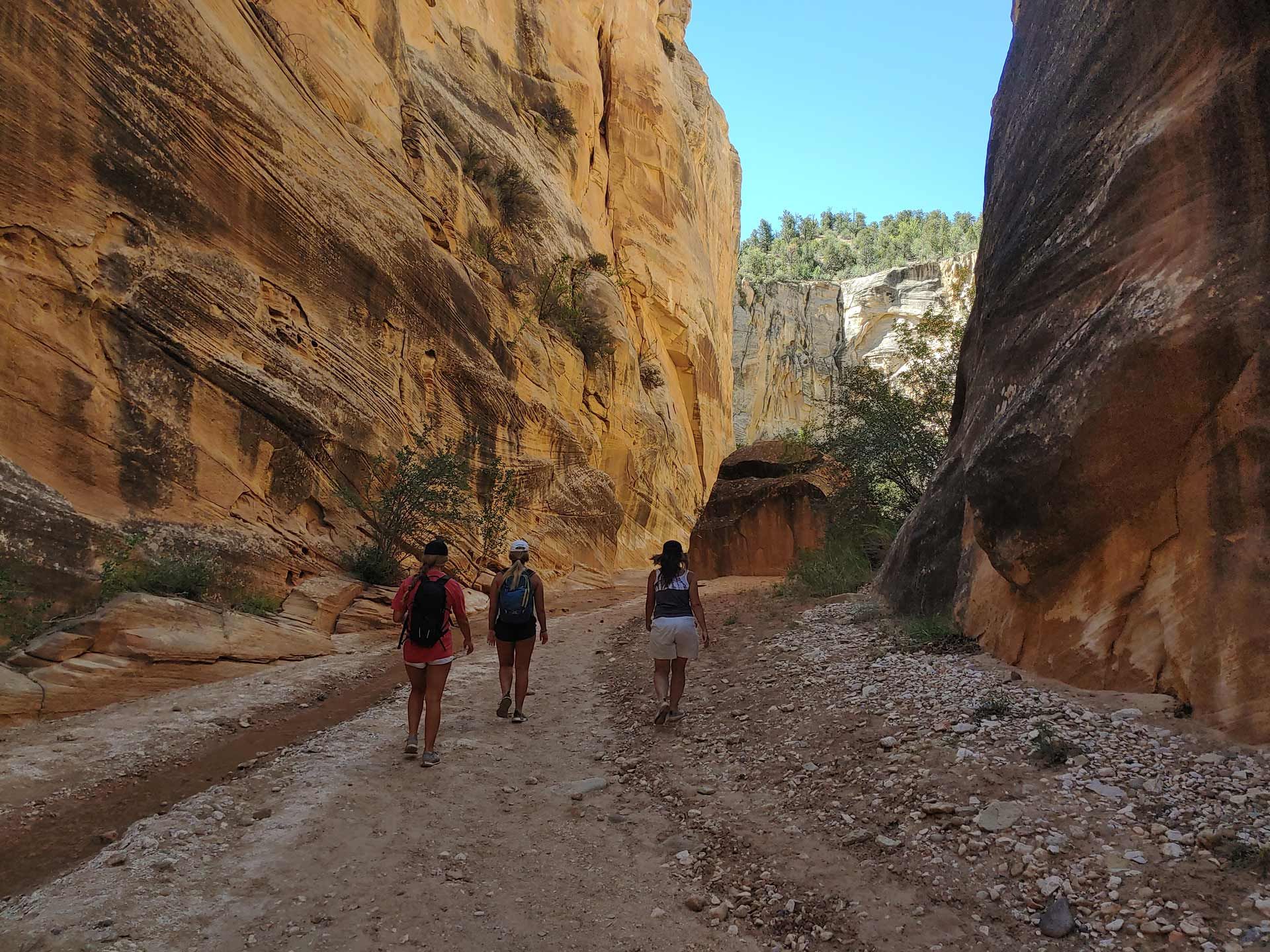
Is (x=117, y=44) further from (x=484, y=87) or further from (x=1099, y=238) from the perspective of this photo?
(x=484, y=87)

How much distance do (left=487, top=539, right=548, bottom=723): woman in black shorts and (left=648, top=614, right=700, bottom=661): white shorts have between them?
1049 millimetres

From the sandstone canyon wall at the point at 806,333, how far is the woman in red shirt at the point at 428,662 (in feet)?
194

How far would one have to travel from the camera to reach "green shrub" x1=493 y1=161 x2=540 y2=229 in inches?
894

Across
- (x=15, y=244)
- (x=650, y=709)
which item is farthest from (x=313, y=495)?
(x=650, y=709)

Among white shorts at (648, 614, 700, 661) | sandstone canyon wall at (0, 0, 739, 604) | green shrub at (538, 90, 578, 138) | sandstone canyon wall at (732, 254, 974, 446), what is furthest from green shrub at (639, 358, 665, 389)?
sandstone canyon wall at (732, 254, 974, 446)

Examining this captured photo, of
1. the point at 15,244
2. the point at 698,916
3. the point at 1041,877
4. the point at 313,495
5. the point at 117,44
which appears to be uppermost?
the point at 117,44

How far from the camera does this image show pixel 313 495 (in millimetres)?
12547

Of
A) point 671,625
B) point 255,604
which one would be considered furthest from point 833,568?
point 255,604

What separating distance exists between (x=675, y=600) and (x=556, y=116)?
84.7 ft

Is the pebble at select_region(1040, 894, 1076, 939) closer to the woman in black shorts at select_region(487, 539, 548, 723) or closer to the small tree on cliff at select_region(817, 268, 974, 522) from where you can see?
the woman in black shorts at select_region(487, 539, 548, 723)

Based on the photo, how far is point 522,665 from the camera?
7.16 m

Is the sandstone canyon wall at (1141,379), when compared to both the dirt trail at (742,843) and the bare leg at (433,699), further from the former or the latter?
the bare leg at (433,699)

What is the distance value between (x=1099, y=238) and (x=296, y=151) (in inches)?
501

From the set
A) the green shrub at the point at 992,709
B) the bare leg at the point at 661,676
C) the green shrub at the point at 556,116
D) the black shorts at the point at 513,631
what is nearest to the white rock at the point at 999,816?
the green shrub at the point at 992,709
